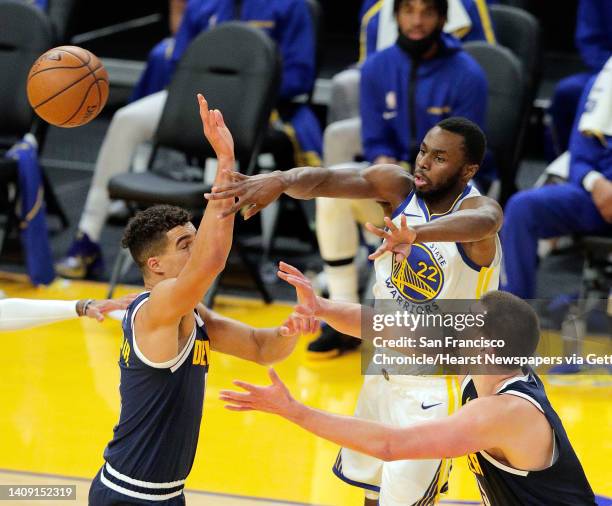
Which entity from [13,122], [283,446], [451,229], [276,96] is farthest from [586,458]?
[13,122]

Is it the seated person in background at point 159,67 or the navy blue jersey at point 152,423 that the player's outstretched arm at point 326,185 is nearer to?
the navy blue jersey at point 152,423

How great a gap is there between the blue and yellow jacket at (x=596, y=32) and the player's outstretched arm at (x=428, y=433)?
4.97 metres

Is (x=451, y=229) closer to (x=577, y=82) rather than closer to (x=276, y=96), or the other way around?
(x=276, y=96)

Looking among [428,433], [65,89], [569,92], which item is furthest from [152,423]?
[569,92]

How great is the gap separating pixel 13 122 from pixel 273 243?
6.85 feet

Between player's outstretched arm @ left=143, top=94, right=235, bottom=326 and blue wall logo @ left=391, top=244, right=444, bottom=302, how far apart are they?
3.85 feet

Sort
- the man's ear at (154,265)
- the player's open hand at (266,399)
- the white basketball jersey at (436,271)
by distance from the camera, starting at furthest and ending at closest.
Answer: the white basketball jersey at (436,271)
the man's ear at (154,265)
the player's open hand at (266,399)

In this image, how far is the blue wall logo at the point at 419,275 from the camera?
4.75 m

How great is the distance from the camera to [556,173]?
7598 mm

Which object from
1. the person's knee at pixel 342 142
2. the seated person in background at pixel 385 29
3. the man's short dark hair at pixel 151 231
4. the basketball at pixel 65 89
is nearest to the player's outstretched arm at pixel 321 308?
the man's short dark hair at pixel 151 231

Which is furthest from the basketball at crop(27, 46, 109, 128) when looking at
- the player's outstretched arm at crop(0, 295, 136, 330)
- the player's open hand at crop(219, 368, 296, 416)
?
the player's open hand at crop(219, 368, 296, 416)

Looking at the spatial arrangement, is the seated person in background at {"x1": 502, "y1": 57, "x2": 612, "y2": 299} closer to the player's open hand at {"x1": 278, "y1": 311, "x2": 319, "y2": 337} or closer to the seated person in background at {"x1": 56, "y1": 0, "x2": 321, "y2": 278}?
the seated person in background at {"x1": 56, "y1": 0, "x2": 321, "y2": 278}

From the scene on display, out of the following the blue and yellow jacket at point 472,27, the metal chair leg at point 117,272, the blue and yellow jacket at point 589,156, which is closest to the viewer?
the blue and yellow jacket at point 589,156

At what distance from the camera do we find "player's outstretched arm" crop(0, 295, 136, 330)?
14.7ft
